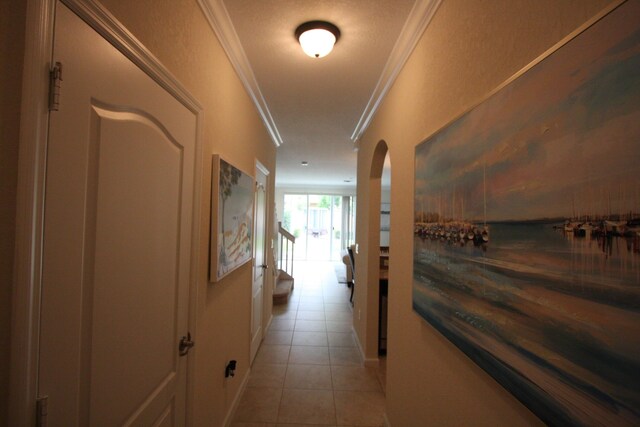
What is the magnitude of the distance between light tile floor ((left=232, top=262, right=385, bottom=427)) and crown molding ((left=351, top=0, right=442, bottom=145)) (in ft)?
8.32

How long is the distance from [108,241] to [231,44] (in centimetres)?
142

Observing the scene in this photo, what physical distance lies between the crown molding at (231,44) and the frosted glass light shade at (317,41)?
0.42m

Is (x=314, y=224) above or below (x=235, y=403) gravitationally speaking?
above

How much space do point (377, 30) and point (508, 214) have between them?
→ 137 cm

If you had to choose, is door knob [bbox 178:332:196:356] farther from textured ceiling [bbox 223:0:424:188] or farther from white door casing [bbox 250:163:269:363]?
textured ceiling [bbox 223:0:424:188]

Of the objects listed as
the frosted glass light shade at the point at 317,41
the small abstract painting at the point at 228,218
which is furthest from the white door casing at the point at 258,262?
the frosted glass light shade at the point at 317,41

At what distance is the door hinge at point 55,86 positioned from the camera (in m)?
0.58

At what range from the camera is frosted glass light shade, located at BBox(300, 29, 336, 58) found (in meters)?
1.52

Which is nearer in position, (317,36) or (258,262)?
(317,36)

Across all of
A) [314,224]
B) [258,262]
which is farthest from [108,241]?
[314,224]

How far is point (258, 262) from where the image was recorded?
2799 millimetres

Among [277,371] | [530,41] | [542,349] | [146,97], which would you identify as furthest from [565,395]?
[277,371]

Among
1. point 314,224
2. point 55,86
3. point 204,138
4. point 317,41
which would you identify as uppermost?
point 317,41

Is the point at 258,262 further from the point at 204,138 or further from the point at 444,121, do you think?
the point at 444,121
